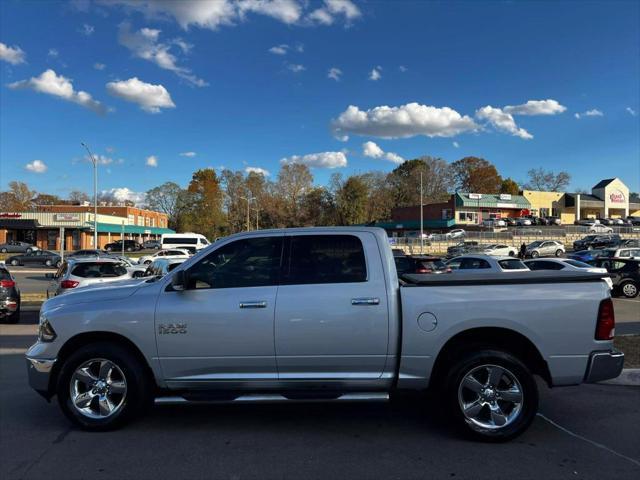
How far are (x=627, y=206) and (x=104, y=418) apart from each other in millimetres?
123046

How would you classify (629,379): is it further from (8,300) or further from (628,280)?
(628,280)

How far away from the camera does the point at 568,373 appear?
14.0 feet

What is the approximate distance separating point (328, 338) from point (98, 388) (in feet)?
7.38

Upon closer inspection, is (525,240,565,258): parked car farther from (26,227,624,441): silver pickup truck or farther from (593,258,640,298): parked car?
(26,227,624,441): silver pickup truck

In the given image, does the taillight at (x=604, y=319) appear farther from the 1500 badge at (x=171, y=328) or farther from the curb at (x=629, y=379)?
the 1500 badge at (x=171, y=328)

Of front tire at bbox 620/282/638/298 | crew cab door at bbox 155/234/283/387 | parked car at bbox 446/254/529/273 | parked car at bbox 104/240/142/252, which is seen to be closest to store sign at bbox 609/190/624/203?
parked car at bbox 104/240/142/252

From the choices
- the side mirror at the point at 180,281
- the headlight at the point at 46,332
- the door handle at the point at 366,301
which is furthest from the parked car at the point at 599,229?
the headlight at the point at 46,332

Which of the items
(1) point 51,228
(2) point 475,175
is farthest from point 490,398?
(2) point 475,175

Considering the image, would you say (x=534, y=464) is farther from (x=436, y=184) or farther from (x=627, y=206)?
(x=627, y=206)

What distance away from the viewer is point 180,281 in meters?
4.35

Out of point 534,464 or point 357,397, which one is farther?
point 357,397

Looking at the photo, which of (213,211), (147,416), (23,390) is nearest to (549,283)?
(147,416)

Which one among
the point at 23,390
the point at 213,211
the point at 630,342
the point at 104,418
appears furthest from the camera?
the point at 213,211

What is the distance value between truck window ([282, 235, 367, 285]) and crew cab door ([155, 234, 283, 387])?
0.19 m
